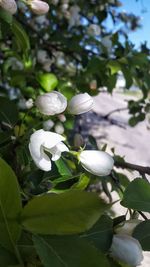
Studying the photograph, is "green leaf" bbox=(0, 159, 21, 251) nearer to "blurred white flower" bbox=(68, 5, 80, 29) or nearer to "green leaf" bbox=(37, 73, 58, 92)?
"green leaf" bbox=(37, 73, 58, 92)

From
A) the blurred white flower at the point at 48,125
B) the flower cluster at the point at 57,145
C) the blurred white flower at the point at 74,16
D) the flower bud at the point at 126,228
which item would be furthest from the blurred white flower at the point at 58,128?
the blurred white flower at the point at 74,16

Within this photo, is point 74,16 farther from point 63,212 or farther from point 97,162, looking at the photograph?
point 63,212

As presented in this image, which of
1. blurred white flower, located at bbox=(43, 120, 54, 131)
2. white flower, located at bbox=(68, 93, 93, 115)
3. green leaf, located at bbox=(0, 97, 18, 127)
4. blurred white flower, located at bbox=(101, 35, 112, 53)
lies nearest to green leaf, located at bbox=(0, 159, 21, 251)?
white flower, located at bbox=(68, 93, 93, 115)

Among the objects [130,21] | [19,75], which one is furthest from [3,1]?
[130,21]

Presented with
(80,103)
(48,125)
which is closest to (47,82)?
(48,125)

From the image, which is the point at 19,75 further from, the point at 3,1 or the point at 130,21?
the point at 130,21

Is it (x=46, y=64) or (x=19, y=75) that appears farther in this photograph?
(x=46, y=64)
